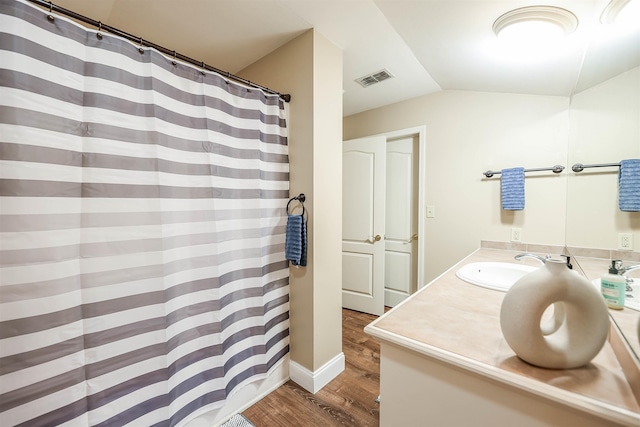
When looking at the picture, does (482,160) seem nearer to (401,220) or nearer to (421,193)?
(421,193)

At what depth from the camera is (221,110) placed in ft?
Result: 4.70

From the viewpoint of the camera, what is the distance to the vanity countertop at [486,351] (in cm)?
55

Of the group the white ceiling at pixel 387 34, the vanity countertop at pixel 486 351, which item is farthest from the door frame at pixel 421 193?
the vanity countertop at pixel 486 351

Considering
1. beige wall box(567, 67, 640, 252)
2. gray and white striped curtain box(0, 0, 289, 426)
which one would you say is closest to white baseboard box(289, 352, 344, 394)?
gray and white striped curtain box(0, 0, 289, 426)

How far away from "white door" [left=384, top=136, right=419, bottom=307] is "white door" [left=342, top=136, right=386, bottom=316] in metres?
0.28

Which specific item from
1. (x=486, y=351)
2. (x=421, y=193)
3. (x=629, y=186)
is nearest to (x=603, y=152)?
(x=629, y=186)

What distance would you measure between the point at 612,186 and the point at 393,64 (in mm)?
1531

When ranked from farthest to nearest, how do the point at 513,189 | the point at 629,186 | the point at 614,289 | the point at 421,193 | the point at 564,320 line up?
the point at 421,193
the point at 513,189
the point at 629,186
the point at 614,289
the point at 564,320

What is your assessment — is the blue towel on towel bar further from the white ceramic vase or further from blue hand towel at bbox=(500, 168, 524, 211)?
blue hand towel at bbox=(500, 168, 524, 211)

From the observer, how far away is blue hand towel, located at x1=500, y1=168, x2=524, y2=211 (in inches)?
79.2

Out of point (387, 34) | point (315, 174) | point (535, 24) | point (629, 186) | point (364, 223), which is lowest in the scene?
point (364, 223)

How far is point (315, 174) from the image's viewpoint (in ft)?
5.37

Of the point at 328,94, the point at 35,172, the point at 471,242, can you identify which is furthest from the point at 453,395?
the point at 471,242

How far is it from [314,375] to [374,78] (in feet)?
7.66
